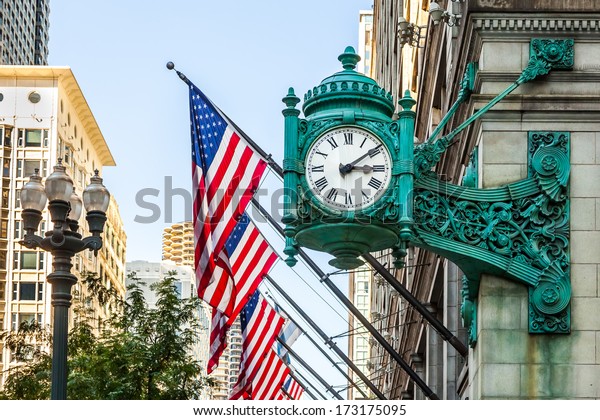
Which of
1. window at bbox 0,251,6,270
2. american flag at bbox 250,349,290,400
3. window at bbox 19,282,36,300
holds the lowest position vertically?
window at bbox 19,282,36,300

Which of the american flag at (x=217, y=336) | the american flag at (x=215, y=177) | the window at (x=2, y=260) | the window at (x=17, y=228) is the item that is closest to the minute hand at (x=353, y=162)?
the american flag at (x=215, y=177)

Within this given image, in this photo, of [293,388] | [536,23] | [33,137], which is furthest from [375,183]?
[33,137]

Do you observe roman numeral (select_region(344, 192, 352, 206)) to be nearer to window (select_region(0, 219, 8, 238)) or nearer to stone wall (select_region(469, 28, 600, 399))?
stone wall (select_region(469, 28, 600, 399))

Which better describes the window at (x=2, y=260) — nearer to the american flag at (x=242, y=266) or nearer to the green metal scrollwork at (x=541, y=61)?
the american flag at (x=242, y=266)

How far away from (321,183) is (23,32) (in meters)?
171

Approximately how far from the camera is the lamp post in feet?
62.1

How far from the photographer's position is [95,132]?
14900 centimetres

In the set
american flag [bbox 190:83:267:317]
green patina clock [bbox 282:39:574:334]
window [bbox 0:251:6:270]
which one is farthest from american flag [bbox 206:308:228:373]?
window [bbox 0:251:6:270]

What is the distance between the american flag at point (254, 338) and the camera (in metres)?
29.7

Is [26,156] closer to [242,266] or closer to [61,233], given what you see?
[242,266]

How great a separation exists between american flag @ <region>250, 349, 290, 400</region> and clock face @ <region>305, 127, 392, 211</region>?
1639cm

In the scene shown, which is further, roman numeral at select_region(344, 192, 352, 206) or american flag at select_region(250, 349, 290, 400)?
american flag at select_region(250, 349, 290, 400)

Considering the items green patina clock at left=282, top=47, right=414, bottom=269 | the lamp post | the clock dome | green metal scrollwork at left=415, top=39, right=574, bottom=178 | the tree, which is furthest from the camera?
the tree
